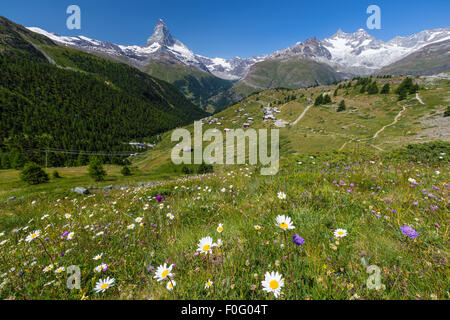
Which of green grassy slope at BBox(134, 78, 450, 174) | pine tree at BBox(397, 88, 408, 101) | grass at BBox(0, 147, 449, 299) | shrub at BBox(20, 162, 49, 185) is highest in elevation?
pine tree at BBox(397, 88, 408, 101)

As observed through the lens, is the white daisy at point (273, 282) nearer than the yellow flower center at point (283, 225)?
Yes

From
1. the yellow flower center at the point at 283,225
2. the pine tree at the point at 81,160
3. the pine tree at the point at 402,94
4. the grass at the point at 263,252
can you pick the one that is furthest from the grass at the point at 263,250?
the pine tree at the point at 81,160

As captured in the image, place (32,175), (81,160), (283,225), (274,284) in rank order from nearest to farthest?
(274,284)
(283,225)
(32,175)
(81,160)

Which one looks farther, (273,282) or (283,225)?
(283,225)

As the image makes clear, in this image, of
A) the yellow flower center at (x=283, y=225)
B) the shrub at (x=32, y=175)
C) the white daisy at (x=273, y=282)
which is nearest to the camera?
the white daisy at (x=273, y=282)

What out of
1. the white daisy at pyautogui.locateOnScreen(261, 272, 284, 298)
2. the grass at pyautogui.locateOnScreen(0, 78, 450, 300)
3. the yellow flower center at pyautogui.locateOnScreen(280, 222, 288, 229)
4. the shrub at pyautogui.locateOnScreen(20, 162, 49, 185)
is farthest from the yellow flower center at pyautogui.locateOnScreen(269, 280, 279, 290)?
the shrub at pyautogui.locateOnScreen(20, 162, 49, 185)

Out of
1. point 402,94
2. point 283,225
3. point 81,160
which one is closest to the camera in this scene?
point 283,225

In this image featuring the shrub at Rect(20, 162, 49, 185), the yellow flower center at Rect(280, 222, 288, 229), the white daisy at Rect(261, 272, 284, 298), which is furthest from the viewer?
the shrub at Rect(20, 162, 49, 185)

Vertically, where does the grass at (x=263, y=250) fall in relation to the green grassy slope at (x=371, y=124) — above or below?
below

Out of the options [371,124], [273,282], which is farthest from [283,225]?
[371,124]

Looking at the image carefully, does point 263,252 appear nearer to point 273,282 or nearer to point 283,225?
point 283,225

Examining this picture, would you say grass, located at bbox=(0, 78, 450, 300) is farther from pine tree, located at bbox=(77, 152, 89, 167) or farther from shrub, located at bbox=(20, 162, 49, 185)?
pine tree, located at bbox=(77, 152, 89, 167)

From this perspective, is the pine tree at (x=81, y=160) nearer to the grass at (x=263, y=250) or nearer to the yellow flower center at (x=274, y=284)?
the grass at (x=263, y=250)
